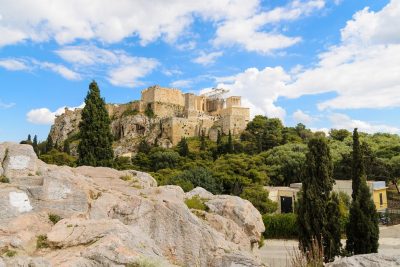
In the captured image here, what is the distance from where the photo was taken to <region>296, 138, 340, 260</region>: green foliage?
47.9 feet

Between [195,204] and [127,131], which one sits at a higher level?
[127,131]

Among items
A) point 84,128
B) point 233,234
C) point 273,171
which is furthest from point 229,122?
point 233,234

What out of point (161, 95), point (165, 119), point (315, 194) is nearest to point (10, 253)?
point (315, 194)

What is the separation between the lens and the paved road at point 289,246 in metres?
18.5

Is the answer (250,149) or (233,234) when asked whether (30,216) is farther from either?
(250,149)

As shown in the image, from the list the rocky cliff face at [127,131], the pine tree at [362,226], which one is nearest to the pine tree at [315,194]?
the pine tree at [362,226]

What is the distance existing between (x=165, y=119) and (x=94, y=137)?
Answer: 53216mm

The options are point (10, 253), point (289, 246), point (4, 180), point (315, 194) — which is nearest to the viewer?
point (10, 253)

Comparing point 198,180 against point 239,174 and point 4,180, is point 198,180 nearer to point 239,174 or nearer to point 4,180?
point 239,174

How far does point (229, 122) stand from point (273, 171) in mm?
34683

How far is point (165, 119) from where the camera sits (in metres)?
77.4

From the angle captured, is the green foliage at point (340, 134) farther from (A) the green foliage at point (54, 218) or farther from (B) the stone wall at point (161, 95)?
(A) the green foliage at point (54, 218)

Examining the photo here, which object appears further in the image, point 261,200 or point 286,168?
point 286,168

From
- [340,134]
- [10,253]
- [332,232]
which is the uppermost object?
[340,134]
